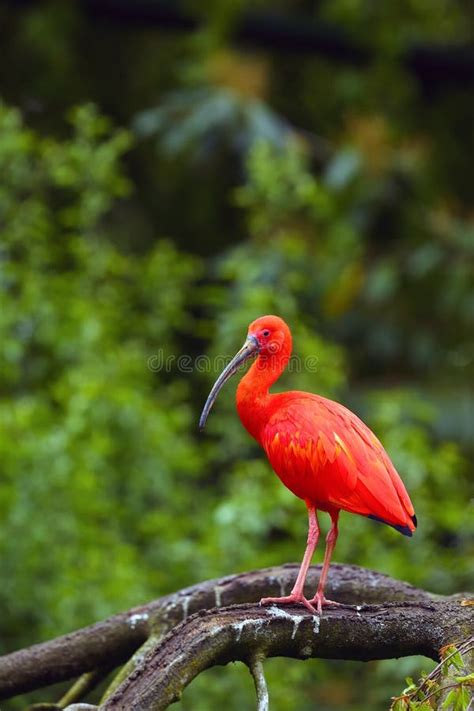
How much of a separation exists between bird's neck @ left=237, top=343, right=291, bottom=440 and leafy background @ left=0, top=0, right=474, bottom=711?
258 centimetres

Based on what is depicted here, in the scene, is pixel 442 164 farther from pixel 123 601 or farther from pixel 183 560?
pixel 123 601

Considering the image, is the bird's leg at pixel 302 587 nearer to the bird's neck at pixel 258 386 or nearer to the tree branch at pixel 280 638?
the tree branch at pixel 280 638

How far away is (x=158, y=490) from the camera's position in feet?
26.3

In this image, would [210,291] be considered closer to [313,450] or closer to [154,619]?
[154,619]

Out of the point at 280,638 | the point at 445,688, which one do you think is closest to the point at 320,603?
the point at 280,638

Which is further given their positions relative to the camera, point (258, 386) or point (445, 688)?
point (258, 386)

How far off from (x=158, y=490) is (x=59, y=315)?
1448mm

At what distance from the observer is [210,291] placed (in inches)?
345

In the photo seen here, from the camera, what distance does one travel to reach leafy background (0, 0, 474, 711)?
7383 mm

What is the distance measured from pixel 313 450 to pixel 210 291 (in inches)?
184

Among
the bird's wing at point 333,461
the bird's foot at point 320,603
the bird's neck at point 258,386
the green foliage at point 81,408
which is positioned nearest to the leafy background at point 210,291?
the green foliage at point 81,408

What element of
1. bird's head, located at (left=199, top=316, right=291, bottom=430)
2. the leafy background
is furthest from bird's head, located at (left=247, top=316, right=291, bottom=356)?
the leafy background

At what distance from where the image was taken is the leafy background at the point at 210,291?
7.38 metres

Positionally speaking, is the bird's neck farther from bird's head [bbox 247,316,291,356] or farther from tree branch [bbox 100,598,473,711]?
tree branch [bbox 100,598,473,711]
